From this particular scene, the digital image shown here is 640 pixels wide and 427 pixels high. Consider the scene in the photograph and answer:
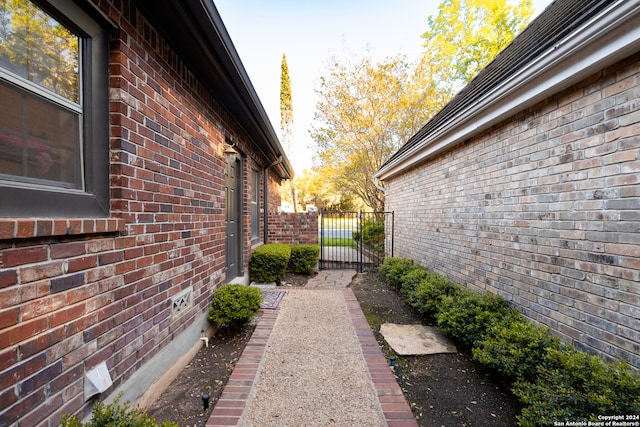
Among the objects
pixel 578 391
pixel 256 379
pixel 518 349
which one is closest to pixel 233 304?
pixel 256 379

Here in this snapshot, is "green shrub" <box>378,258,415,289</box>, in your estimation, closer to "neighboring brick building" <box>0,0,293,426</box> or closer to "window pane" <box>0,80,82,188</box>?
"neighboring brick building" <box>0,0,293,426</box>

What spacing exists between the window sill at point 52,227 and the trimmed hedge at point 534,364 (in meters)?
2.97

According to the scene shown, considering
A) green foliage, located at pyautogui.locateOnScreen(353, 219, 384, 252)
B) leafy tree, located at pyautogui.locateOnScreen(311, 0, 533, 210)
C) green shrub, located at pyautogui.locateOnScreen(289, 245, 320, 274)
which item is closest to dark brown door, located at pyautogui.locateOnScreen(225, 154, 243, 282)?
green shrub, located at pyautogui.locateOnScreen(289, 245, 320, 274)

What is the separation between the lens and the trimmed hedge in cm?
157

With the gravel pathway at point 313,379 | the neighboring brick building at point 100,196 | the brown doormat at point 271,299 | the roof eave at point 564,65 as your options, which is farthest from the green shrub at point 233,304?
the roof eave at point 564,65

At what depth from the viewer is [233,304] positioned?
325 cm

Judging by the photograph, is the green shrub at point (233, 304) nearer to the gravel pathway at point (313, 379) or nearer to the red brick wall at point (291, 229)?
the gravel pathway at point (313, 379)

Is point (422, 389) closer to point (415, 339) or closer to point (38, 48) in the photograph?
point (415, 339)

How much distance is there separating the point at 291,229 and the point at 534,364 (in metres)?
5.89

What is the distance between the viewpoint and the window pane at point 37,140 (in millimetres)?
1242

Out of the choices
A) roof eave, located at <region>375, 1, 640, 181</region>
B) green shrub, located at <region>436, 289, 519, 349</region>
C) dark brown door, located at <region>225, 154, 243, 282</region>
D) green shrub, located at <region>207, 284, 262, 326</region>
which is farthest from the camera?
dark brown door, located at <region>225, 154, 243, 282</region>

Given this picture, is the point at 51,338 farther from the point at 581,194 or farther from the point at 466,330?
the point at 581,194

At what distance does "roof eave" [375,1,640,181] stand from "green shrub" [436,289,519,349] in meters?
2.15

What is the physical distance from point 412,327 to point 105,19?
14.3ft
